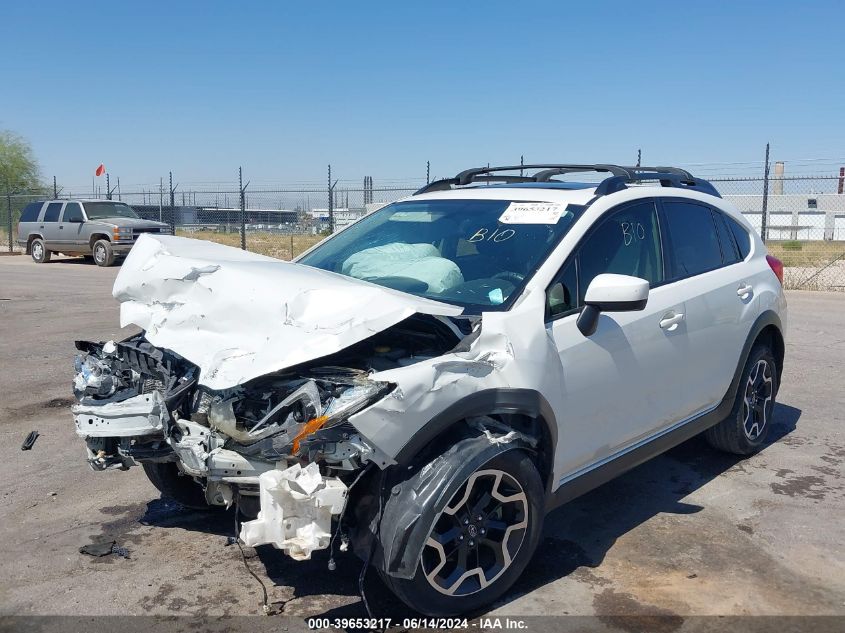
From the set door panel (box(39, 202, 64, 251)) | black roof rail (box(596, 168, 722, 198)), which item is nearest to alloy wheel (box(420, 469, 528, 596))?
black roof rail (box(596, 168, 722, 198))

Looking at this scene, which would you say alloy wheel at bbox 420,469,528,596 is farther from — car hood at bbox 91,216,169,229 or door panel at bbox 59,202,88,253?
door panel at bbox 59,202,88,253

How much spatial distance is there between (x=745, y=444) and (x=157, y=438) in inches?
149

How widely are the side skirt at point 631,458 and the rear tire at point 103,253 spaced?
19.4m

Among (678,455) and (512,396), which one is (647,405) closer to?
(512,396)

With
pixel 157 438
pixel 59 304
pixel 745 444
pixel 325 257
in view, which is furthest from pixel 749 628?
pixel 59 304

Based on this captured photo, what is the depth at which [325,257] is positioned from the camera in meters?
4.88

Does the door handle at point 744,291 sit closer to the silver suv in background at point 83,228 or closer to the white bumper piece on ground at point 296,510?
the white bumper piece on ground at point 296,510

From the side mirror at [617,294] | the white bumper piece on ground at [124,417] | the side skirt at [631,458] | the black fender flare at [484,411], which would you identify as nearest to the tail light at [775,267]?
the side skirt at [631,458]

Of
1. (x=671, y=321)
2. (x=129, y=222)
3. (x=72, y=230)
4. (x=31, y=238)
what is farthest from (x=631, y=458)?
(x=31, y=238)

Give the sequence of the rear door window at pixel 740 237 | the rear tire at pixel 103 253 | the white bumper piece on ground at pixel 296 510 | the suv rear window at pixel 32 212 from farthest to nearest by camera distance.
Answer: the suv rear window at pixel 32 212, the rear tire at pixel 103 253, the rear door window at pixel 740 237, the white bumper piece on ground at pixel 296 510

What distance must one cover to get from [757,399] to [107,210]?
20.7 m

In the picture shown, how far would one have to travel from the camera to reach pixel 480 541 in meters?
3.45

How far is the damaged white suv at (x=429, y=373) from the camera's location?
313 cm

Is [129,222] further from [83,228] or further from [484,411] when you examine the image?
[484,411]
